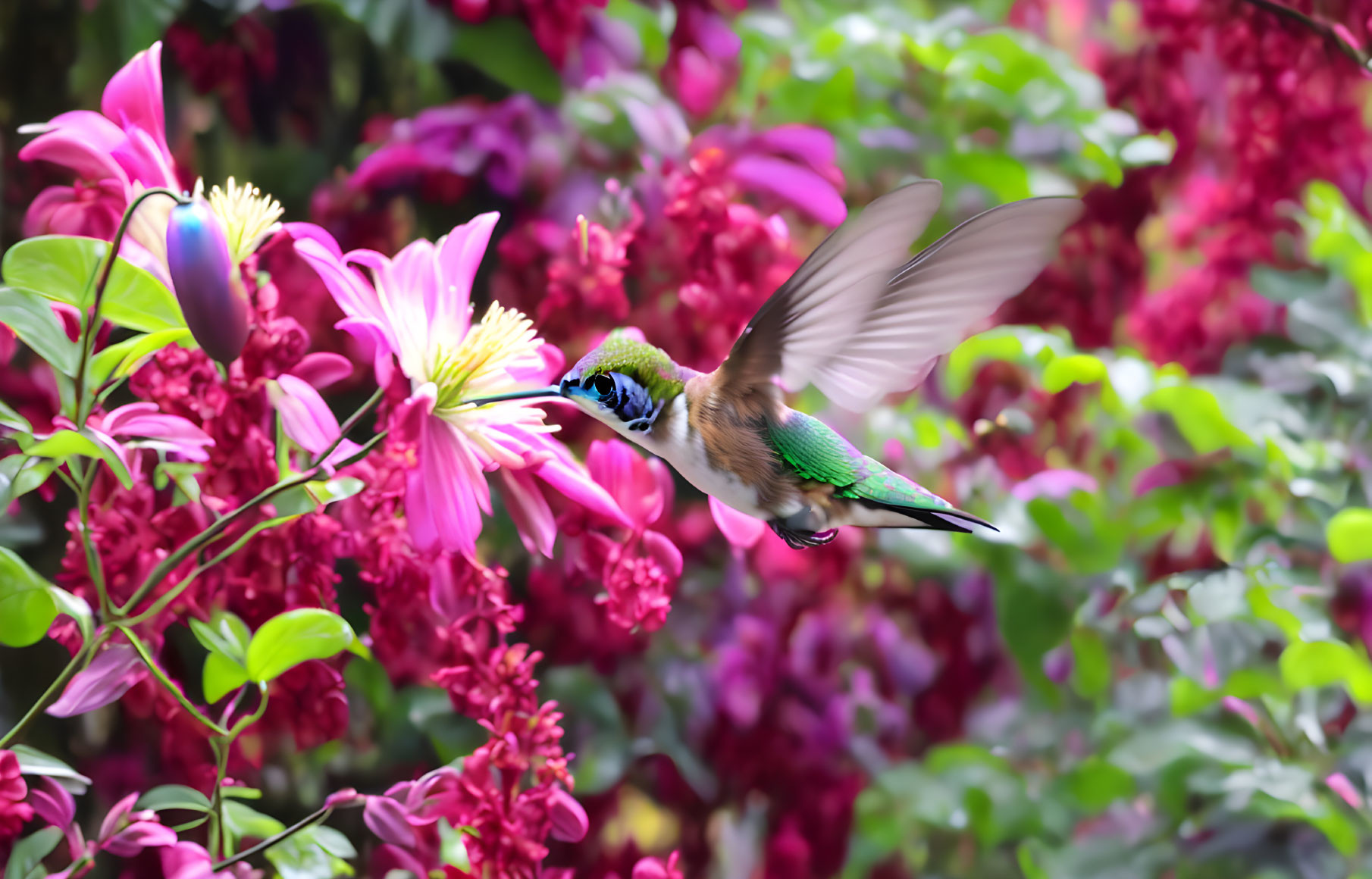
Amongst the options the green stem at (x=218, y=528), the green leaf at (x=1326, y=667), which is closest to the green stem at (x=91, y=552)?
the green stem at (x=218, y=528)

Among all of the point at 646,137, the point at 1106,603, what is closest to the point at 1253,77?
the point at 1106,603

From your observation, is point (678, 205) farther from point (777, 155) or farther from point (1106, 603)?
point (1106, 603)

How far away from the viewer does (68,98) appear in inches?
27.3

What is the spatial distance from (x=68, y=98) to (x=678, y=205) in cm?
42

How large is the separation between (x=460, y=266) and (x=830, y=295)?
0.58 feet

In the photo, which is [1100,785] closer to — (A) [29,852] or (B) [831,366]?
(B) [831,366]

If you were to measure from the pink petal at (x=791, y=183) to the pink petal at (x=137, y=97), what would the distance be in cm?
31

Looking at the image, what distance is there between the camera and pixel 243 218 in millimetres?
453

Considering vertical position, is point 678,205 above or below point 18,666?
above

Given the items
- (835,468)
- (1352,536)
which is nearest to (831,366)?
(835,468)

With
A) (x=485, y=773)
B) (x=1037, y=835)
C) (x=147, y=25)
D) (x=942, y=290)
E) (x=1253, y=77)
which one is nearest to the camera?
(x=942, y=290)

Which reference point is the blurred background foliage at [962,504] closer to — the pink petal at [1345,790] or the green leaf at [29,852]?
the pink petal at [1345,790]

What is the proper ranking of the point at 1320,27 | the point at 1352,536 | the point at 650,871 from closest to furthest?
the point at 650,871 → the point at 1352,536 → the point at 1320,27

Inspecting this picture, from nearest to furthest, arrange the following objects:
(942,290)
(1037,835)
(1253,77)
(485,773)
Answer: (942,290) → (485,773) → (1037,835) → (1253,77)
